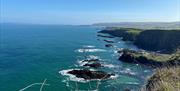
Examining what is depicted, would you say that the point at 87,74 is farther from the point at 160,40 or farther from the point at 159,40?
the point at 159,40

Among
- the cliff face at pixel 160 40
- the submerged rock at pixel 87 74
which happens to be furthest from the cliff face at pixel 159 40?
the submerged rock at pixel 87 74

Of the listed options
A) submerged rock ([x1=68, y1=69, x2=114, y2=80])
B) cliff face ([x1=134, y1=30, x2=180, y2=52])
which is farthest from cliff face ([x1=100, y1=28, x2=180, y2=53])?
submerged rock ([x1=68, y1=69, x2=114, y2=80])

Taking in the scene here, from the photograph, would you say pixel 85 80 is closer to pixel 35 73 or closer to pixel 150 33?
pixel 35 73

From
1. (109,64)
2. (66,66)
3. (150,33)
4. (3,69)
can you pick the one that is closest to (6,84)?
(3,69)

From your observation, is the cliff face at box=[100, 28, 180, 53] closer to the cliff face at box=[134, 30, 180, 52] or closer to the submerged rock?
the cliff face at box=[134, 30, 180, 52]

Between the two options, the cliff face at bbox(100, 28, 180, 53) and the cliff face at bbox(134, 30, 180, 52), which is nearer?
the cliff face at bbox(100, 28, 180, 53)

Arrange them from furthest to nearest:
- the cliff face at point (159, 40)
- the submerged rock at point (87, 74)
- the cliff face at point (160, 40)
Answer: the cliff face at point (160, 40), the cliff face at point (159, 40), the submerged rock at point (87, 74)

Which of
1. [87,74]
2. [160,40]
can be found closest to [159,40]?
[160,40]

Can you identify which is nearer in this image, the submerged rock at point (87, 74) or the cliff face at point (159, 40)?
the submerged rock at point (87, 74)

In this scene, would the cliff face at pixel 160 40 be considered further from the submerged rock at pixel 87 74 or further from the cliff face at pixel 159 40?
the submerged rock at pixel 87 74
